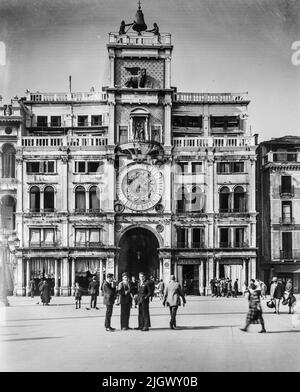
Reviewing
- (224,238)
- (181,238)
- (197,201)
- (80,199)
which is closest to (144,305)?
(181,238)

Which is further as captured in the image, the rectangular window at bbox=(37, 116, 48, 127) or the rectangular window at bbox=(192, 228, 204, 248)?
the rectangular window at bbox=(37, 116, 48, 127)

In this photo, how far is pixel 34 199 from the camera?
5728cm

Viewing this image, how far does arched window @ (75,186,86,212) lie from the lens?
187 feet

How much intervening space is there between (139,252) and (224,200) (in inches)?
324

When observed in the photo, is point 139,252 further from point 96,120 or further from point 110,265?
point 96,120

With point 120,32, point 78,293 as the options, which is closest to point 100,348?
point 78,293

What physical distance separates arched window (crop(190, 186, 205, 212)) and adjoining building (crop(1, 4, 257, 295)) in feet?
0.26

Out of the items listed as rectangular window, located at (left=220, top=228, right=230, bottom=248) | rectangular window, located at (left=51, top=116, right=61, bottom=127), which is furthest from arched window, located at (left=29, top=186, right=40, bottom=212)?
rectangular window, located at (left=220, top=228, right=230, bottom=248)

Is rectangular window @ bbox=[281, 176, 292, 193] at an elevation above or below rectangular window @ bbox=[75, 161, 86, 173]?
below

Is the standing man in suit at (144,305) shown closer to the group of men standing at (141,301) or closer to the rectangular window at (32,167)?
the group of men standing at (141,301)

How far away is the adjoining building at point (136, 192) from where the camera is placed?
186 feet

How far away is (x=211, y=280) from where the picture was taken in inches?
2170

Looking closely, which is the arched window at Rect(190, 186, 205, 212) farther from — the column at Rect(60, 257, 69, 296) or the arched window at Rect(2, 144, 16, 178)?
the arched window at Rect(2, 144, 16, 178)
